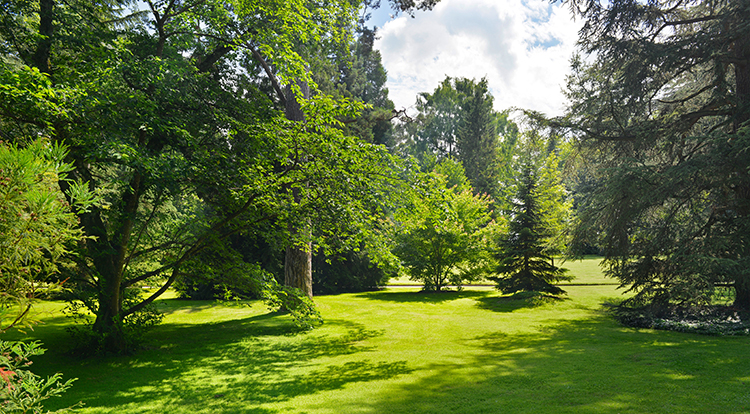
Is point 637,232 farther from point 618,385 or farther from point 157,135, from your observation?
point 157,135

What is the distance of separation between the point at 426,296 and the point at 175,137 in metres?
11.4

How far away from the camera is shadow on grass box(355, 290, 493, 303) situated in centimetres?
1452

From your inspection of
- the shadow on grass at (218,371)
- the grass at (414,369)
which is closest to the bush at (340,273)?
the grass at (414,369)

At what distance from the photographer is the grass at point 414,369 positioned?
4.45m

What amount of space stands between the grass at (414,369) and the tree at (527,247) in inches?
167

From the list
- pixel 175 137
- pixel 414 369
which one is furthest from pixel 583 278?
pixel 175 137

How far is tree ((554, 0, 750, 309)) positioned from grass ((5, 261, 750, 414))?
5.80 ft

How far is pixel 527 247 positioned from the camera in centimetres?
1469

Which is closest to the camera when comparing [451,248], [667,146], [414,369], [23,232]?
[23,232]

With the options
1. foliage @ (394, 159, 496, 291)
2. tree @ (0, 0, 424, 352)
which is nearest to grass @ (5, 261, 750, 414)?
tree @ (0, 0, 424, 352)

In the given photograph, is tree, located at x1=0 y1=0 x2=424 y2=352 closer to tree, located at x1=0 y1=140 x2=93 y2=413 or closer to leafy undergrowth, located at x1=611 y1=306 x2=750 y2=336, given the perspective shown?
tree, located at x1=0 y1=140 x2=93 y2=413

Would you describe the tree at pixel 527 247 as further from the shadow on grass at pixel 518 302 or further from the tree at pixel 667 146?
the tree at pixel 667 146

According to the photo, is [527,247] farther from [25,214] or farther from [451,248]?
[25,214]

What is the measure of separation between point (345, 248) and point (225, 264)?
2343 millimetres
